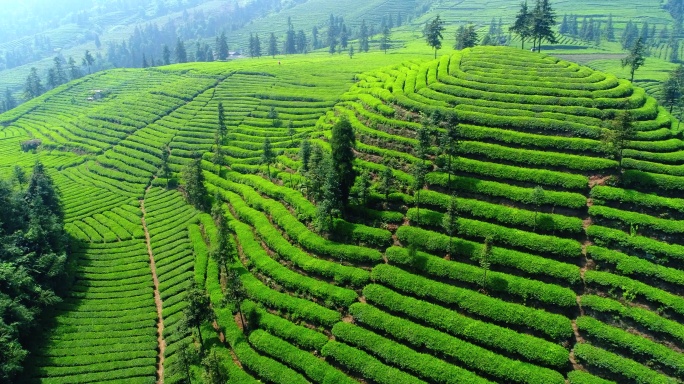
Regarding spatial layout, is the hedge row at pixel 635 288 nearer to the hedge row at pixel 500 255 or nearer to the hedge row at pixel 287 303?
the hedge row at pixel 500 255

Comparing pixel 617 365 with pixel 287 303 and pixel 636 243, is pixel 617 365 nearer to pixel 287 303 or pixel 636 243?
pixel 636 243

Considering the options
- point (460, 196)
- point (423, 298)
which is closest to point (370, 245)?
point (423, 298)

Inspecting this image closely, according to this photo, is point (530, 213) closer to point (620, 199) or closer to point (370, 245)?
point (620, 199)

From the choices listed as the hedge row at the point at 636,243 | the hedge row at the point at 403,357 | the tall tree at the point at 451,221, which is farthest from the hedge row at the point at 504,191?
the hedge row at the point at 403,357

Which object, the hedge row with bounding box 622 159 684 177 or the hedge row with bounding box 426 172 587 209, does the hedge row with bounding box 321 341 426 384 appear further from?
the hedge row with bounding box 622 159 684 177

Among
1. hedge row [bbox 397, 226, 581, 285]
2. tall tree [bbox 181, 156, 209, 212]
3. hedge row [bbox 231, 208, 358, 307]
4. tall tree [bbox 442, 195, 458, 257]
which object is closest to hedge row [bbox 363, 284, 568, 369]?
hedge row [bbox 231, 208, 358, 307]
